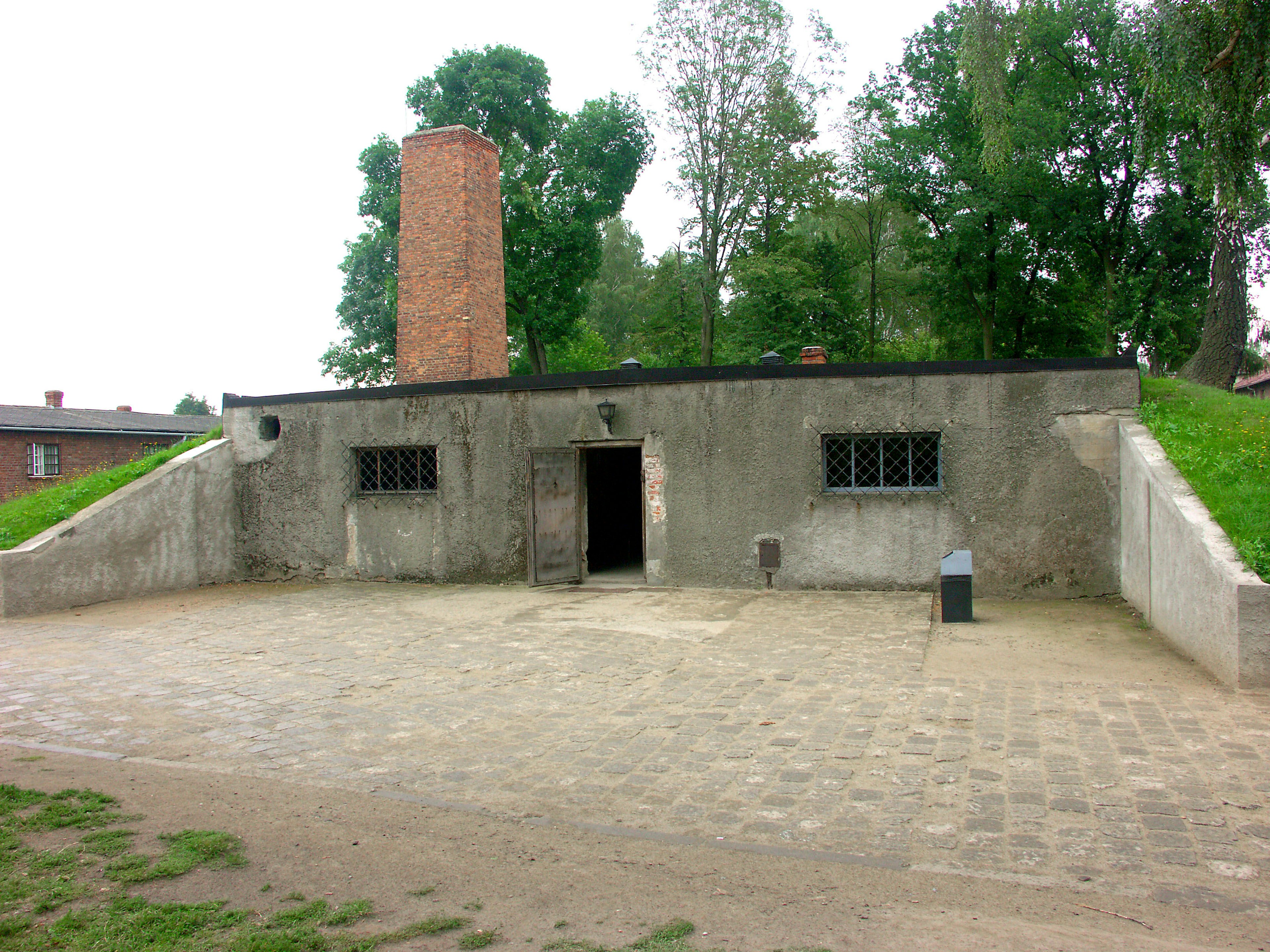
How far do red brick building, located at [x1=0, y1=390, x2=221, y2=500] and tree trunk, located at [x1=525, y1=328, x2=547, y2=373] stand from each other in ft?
41.4

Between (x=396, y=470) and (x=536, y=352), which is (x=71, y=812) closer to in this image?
(x=396, y=470)

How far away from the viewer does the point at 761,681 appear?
6.23 m

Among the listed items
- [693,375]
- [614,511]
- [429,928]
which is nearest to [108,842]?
[429,928]

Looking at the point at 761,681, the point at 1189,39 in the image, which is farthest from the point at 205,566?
the point at 1189,39

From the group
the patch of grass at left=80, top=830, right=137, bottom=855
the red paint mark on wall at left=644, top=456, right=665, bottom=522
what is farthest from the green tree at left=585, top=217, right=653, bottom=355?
the patch of grass at left=80, top=830, right=137, bottom=855

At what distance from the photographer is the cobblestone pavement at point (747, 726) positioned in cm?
365

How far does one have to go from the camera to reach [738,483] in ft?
34.1

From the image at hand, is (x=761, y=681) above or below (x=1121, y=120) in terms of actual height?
below

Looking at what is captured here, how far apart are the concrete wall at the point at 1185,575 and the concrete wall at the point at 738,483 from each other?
0.65 metres

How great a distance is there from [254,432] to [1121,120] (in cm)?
2265

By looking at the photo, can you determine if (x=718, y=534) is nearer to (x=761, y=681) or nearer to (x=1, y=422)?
(x=761, y=681)

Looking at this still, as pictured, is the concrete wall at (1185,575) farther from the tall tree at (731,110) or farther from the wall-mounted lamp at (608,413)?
the tall tree at (731,110)

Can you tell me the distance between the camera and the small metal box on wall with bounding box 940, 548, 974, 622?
8242 mm

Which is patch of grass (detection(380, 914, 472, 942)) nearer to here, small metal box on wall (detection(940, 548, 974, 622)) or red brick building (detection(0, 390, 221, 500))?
small metal box on wall (detection(940, 548, 974, 622))
